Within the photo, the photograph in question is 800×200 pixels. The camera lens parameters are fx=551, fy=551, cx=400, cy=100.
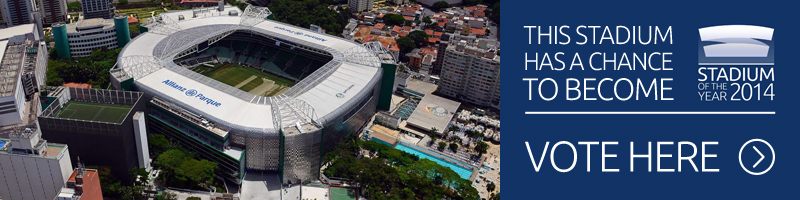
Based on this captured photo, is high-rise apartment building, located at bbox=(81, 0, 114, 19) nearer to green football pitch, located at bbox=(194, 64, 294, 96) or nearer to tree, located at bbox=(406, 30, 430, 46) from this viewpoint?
green football pitch, located at bbox=(194, 64, 294, 96)

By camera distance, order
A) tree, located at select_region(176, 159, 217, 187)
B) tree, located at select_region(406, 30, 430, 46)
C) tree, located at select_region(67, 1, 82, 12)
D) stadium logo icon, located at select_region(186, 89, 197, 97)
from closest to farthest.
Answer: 1. tree, located at select_region(176, 159, 217, 187)
2. stadium logo icon, located at select_region(186, 89, 197, 97)
3. tree, located at select_region(406, 30, 430, 46)
4. tree, located at select_region(67, 1, 82, 12)

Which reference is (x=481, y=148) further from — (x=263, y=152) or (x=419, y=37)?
(x=419, y=37)

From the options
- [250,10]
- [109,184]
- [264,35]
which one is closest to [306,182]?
[109,184]

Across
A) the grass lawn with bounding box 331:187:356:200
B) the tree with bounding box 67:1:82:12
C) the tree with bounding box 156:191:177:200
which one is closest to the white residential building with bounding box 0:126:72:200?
the tree with bounding box 156:191:177:200

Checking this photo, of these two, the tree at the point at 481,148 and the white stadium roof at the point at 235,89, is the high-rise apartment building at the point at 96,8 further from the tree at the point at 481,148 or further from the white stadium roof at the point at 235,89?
the tree at the point at 481,148

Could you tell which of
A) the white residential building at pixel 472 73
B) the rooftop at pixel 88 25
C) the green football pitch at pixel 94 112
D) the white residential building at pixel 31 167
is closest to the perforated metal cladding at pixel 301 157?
the green football pitch at pixel 94 112

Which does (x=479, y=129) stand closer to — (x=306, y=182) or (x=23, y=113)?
(x=306, y=182)

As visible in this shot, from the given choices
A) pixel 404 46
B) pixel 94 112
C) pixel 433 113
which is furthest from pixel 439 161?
pixel 94 112

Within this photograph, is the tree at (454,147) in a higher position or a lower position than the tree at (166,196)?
lower
